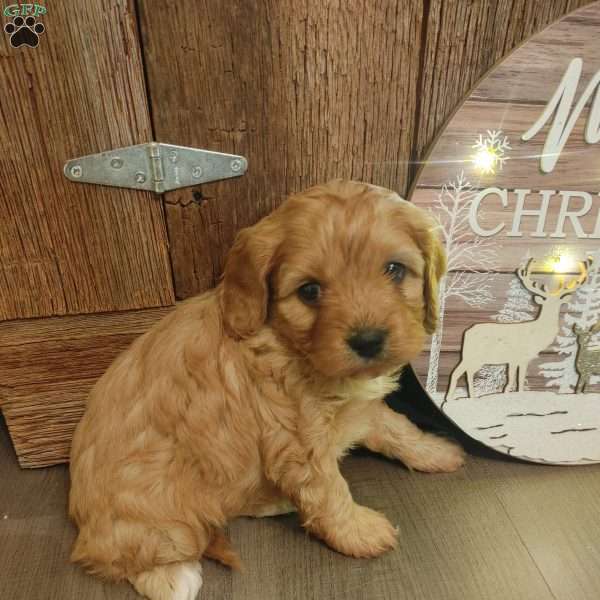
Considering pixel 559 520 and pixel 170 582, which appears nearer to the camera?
pixel 170 582

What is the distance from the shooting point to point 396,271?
1.39 metres

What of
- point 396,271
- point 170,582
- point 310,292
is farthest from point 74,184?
point 170,582

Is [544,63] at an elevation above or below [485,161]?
above

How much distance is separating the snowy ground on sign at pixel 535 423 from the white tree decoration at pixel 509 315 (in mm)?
46

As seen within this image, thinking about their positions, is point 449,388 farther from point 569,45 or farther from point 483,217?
point 569,45

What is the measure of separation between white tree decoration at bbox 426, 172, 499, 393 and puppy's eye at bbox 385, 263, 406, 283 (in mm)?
367

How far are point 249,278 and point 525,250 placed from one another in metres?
0.90

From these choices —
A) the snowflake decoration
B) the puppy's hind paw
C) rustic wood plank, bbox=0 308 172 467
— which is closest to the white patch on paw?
the puppy's hind paw

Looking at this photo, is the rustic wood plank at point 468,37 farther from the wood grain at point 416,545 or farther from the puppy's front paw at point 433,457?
the wood grain at point 416,545

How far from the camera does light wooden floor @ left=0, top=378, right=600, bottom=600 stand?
1583 millimetres

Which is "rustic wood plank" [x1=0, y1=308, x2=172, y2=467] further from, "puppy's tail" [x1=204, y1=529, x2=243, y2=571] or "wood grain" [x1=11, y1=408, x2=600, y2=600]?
"puppy's tail" [x1=204, y1=529, x2=243, y2=571]

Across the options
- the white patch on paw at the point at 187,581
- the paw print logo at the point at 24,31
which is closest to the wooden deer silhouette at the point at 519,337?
the white patch on paw at the point at 187,581

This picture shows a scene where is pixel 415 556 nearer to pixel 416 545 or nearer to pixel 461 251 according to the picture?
pixel 416 545

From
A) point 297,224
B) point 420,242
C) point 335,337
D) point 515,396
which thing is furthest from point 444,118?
point 515,396
